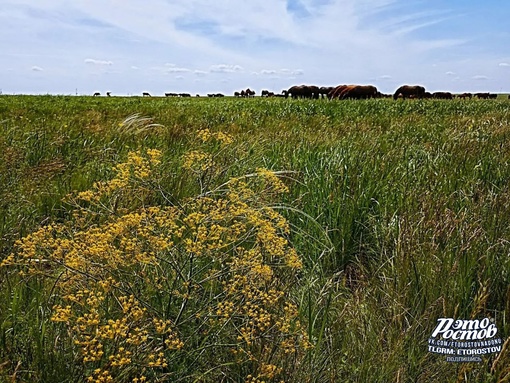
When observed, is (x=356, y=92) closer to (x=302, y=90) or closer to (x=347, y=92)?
(x=347, y=92)

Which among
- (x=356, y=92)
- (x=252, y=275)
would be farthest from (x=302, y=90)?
(x=252, y=275)

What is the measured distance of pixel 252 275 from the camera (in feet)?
5.97

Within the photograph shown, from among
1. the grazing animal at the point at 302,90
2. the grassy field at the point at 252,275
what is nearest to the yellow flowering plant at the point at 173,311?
the grassy field at the point at 252,275

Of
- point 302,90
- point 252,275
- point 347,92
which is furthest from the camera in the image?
point 302,90

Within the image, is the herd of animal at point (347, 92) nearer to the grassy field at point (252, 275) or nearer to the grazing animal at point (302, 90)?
the grazing animal at point (302, 90)

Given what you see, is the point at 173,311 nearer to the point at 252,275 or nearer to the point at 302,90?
the point at 252,275

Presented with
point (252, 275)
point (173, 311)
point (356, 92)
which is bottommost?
point (173, 311)

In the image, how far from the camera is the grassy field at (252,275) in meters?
1.66

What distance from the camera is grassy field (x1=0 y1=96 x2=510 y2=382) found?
1.66 meters

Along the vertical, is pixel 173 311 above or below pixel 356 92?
below

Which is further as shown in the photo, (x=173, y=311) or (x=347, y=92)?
(x=347, y=92)

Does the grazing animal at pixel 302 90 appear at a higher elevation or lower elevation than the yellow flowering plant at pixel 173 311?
higher

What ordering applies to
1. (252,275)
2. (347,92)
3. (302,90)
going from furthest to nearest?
(302,90)
(347,92)
(252,275)

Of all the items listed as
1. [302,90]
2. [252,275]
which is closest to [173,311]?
[252,275]
